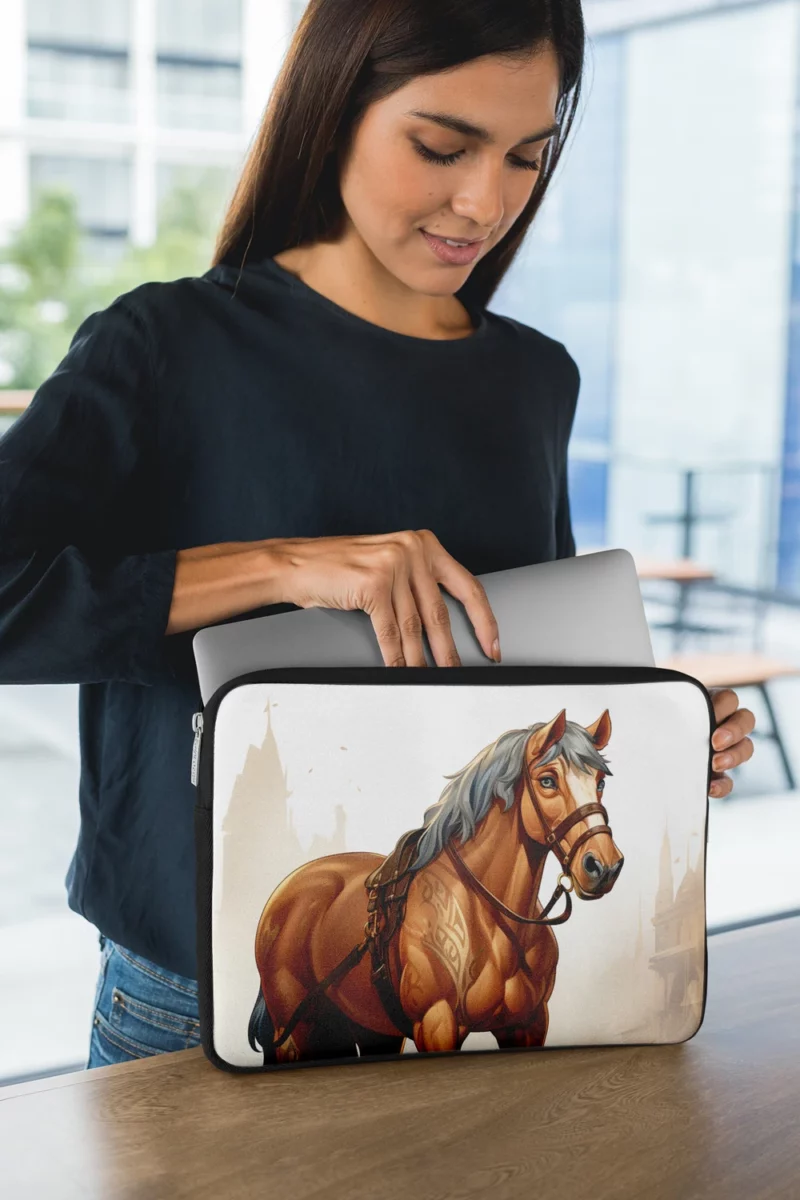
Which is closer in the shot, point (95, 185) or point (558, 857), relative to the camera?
point (558, 857)

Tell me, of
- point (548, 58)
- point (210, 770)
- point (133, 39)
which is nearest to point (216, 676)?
point (210, 770)

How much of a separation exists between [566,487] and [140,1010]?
0.54 meters

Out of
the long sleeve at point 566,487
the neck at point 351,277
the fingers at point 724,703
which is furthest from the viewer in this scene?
the long sleeve at point 566,487

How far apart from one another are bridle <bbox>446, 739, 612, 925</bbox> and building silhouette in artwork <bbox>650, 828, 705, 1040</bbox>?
1.7 inches

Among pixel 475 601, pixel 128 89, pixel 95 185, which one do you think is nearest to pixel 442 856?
pixel 475 601

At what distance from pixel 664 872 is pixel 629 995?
0.07 meters

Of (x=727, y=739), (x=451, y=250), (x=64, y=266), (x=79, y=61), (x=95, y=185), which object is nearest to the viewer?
(x=727, y=739)

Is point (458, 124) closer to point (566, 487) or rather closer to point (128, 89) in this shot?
point (566, 487)

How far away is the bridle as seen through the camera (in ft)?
2.13

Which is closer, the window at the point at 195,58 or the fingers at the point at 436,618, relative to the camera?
the fingers at the point at 436,618

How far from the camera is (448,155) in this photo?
798 mm

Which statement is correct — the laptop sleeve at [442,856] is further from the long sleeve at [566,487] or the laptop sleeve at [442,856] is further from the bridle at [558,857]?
the long sleeve at [566,487]

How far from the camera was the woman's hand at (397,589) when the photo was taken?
660mm

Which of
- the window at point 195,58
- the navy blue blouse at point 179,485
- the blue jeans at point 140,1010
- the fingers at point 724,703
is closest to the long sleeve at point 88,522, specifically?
the navy blue blouse at point 179,485
